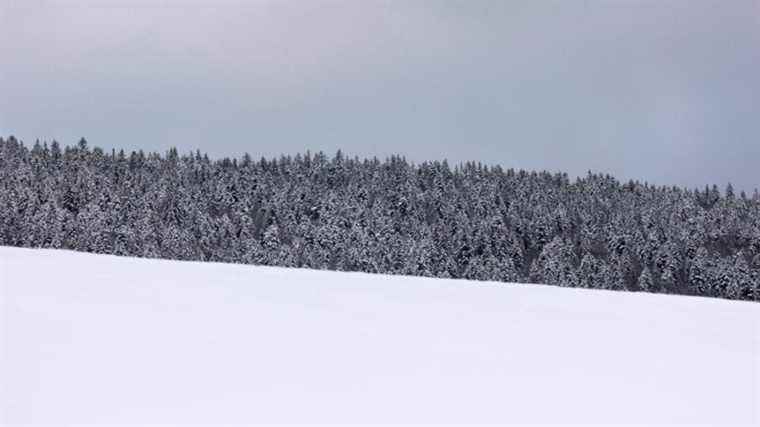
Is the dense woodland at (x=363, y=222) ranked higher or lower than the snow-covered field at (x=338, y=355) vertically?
lower

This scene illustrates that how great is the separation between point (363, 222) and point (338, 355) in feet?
462

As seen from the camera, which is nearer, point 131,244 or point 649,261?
point 131,244

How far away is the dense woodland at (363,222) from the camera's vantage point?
393 ft

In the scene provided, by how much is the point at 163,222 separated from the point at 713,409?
133946mm

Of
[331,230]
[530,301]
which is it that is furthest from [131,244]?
[530,301]

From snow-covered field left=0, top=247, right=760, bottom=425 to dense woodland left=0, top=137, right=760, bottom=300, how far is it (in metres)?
96.4

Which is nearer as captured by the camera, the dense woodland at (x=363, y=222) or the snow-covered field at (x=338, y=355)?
the snow-covered field at (x=338, y=355)

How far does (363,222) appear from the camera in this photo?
149m

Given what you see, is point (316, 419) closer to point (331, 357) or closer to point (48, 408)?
point (331, 357)

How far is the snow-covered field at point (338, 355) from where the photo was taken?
7.15 meters

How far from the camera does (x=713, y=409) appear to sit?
802cm

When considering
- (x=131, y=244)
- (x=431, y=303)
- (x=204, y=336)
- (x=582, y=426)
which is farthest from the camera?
(x=131, y=244)

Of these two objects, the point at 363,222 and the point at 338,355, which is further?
the point at 363,222

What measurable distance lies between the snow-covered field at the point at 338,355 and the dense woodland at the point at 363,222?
96365 millimetres
